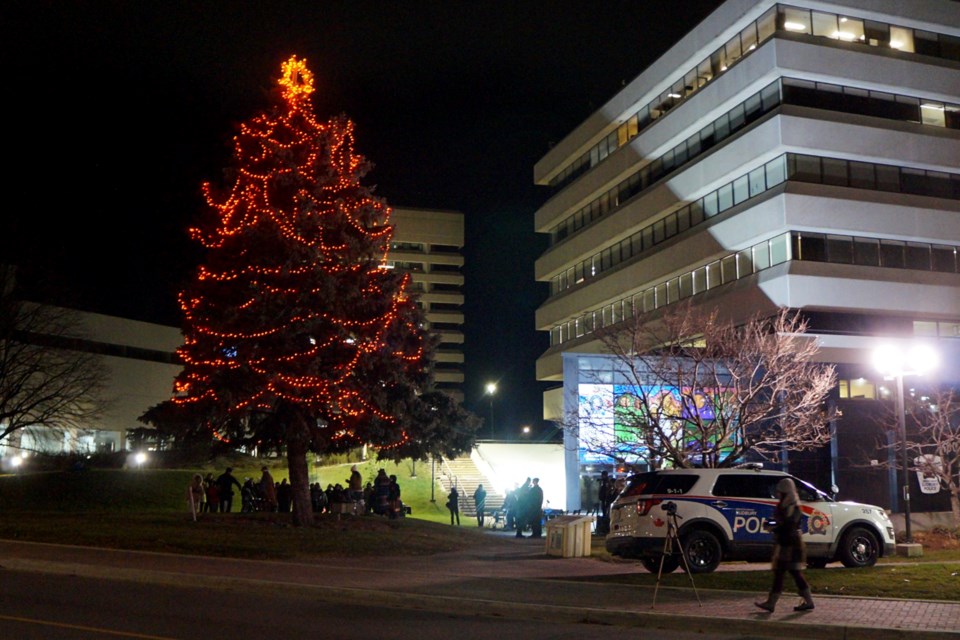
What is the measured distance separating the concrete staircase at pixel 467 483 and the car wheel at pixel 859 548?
31.4 m

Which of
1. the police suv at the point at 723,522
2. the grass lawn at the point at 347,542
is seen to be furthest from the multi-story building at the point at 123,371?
the police suv at the point at 723,522

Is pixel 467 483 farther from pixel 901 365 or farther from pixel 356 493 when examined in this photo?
pixel 901 365

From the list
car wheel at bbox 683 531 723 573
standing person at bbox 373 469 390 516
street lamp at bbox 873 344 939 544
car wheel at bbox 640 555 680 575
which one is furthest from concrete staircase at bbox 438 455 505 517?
car wheel at bbox 683 531 723 573

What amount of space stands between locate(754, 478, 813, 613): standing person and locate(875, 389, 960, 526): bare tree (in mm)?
17291

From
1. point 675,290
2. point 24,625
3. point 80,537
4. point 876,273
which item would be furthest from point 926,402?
point 24,625

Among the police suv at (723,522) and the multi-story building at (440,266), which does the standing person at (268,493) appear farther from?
the multi-story building at (440,266)

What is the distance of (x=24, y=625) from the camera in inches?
424

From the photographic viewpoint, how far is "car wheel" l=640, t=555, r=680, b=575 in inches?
673

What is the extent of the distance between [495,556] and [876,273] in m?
30.9

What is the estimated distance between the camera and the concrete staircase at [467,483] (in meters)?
49.8

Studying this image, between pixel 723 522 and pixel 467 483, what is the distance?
3637 centimetres

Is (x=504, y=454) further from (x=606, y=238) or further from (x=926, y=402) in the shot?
(x=926, y=402)

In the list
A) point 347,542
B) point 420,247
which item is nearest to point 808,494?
point 347,542

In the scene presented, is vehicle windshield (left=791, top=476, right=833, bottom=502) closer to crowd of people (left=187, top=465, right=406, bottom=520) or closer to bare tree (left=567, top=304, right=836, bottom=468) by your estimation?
bare tree (left=567, top=304, right=836, bottom=468)
